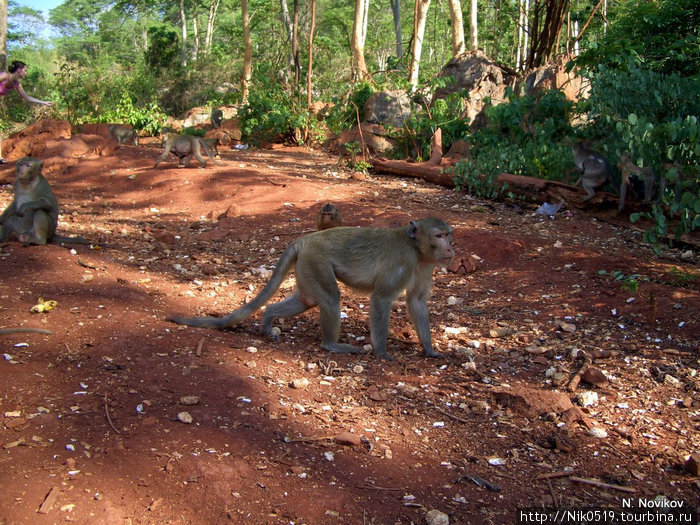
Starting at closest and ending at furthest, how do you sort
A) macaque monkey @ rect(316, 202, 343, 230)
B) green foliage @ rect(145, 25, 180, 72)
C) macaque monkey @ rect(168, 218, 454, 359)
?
1. macaque monkey @ rect(168, 218, 454, 359)
2. macaque monkey @ rect(316, 202, 343, 230)
3. green foliage @ rect(145, 25, 180, 72)

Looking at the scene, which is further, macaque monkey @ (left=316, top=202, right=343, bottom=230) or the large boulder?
the large boulder

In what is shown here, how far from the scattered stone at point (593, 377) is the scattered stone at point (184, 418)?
10.2 ft

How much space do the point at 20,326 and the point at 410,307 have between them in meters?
3.23

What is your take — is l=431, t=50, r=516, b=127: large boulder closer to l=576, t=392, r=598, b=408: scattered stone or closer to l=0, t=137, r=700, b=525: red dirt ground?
l=0, t=137, r=700, b=525: red dirt ground

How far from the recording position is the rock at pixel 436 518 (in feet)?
10.9

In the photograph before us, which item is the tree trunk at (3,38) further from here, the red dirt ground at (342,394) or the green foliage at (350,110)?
the red dirt ground at (342,394)

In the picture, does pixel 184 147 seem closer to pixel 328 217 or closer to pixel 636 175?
pixel 328 217

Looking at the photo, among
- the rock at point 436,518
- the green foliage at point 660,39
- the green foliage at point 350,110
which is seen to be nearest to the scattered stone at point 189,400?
the rock at point 436,518

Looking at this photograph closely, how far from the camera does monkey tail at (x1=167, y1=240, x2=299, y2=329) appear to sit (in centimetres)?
560

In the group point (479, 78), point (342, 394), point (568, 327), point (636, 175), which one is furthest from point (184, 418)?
point (479, 78)

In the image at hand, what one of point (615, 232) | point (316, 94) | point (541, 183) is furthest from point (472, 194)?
point (316, 94)

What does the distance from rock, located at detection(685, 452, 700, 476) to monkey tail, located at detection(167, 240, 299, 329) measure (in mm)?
3339

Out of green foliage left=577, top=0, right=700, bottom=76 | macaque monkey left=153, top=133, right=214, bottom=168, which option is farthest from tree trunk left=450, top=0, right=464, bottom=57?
macaque monkey left=153, top=133, right=214, bottom=168

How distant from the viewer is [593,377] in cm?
514
